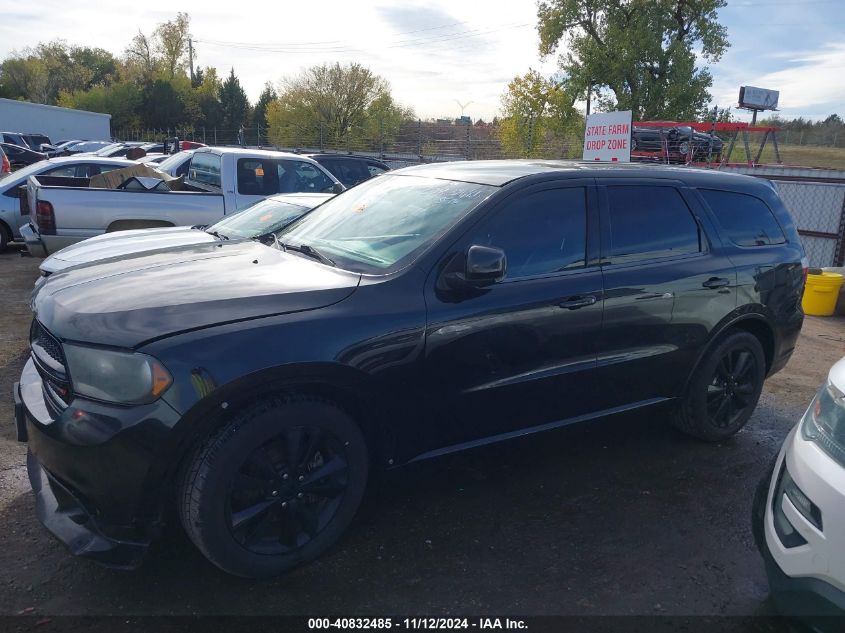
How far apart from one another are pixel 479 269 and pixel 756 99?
31873mm

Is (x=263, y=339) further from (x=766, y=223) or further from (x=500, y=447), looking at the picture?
(x=766, y=223)

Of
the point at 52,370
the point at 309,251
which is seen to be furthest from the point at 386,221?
the point at 52,370

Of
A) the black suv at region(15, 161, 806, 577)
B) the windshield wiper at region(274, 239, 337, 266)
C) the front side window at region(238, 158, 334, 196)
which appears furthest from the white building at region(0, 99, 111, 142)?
the black suv at region(15, 161, 806, 577)

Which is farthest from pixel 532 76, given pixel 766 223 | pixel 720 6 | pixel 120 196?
pixel 766 223

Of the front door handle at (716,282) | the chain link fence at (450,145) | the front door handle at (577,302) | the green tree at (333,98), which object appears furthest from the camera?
the green tree at (333,98)

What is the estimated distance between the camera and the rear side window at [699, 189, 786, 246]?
4.28 meters

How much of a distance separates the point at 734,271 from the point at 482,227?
198 cm

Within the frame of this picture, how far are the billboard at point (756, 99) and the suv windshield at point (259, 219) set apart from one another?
2810 centimetres

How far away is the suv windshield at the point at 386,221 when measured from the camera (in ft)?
10.6

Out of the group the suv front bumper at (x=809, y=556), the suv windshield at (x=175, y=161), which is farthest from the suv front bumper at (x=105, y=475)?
the suv windshield at (x=175, y=161)

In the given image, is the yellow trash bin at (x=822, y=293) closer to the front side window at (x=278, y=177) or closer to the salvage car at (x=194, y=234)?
the salvage car at (x=194, y=234)

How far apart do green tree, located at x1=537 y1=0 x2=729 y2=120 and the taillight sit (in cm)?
3047

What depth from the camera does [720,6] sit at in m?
32.5

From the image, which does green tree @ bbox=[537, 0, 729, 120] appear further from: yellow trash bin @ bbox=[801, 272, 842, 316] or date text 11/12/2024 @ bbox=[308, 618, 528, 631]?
date text 11/12/2024 @ bbox=[308, 618, 528, 631]
